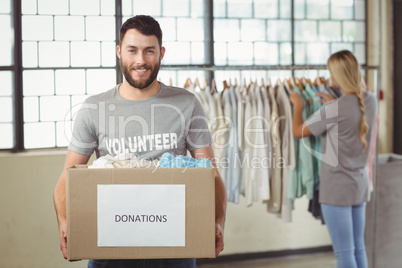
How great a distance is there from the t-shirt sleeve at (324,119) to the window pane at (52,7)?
213 cm

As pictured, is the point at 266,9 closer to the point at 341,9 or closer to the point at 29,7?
the point at 341,9

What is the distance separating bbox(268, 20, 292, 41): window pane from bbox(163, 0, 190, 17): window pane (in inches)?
29.4

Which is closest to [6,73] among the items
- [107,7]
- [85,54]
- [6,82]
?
[6,82]

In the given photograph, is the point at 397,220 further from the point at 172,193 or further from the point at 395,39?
the point at 172,193

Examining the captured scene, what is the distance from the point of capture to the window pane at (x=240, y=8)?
451 centimetres

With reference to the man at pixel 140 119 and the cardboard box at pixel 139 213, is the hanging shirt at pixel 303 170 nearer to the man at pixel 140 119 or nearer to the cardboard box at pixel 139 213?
the man at pixel 140 119

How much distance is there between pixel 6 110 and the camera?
403 centimetres

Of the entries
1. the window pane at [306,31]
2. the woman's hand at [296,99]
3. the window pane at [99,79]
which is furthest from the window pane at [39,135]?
the window pane at [306,31]

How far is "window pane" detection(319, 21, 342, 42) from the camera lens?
4785mm

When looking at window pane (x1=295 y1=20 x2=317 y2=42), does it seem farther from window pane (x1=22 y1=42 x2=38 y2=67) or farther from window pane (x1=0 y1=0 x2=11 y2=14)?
window pane (x1=0 y1=0 x2=11 y2=14)

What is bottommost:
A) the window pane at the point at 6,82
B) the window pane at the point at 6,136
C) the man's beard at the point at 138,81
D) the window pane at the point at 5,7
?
the window pane at the point at 6,136

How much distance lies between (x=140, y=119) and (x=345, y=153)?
1483 millimetres

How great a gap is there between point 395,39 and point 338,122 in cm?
204

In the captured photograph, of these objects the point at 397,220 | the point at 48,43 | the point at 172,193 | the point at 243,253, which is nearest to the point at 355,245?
the point at 397,220
